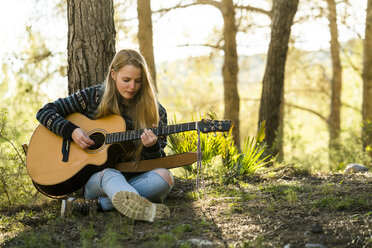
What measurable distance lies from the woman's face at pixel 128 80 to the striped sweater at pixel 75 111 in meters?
0.17

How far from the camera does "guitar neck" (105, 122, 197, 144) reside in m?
3.37

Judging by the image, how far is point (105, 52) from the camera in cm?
476

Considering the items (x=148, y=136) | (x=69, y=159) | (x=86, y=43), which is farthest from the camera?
(x=86, y=43)

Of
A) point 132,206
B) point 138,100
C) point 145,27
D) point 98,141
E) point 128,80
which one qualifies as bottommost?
point 132,206

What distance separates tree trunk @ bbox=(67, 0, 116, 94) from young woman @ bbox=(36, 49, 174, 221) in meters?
0.68

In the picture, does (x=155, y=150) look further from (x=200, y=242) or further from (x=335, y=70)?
(x=335, y=70)

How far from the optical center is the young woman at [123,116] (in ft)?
11.9

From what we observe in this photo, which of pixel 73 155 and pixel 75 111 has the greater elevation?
pixel 75 111

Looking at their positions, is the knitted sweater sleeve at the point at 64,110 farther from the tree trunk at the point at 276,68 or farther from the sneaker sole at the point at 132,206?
the tree trunk at the point at 276,68

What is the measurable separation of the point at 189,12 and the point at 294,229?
28.1ft

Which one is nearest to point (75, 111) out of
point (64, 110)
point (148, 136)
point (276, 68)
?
point (64, 110)

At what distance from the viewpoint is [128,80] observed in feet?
12.6

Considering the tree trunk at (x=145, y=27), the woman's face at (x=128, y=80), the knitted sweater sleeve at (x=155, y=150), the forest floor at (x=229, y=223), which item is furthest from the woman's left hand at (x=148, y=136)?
the tree trunk at (x=145, y=27)

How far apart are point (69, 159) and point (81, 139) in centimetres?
22
